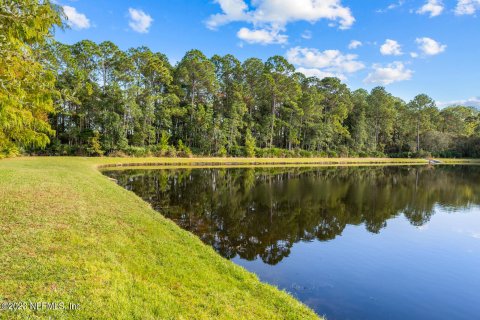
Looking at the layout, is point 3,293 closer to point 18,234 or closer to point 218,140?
point 18,234

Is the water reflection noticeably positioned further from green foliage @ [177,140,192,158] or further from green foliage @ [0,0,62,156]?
green foliage @ [177,140,192,158]

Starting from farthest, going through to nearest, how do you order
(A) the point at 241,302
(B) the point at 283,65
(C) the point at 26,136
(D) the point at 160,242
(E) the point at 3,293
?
1. (B) the point at 283,65
2. (C) the point at 26,136
3. (D) the point at 160,242
4. (A) the point at 241,302
5. (E) the point at 3,293

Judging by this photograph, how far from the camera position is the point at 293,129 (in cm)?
6906

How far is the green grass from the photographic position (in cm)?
496

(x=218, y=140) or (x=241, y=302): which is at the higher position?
(x=218, y=140)

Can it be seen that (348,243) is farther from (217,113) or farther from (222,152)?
(217,113)

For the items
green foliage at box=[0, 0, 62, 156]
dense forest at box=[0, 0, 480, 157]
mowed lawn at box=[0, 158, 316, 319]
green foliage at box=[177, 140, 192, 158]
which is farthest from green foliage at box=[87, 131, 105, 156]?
green foliage at box=[0, 0, 62, 156]

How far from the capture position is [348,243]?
44.5 ft

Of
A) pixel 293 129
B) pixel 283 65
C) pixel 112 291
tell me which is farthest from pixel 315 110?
pixel 112 291

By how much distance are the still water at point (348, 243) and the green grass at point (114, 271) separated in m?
2.35

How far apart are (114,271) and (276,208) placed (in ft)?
46.1

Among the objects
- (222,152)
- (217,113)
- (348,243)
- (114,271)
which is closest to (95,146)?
(222,152)

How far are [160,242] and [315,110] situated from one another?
66.4 metres

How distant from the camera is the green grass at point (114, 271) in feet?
16.3
